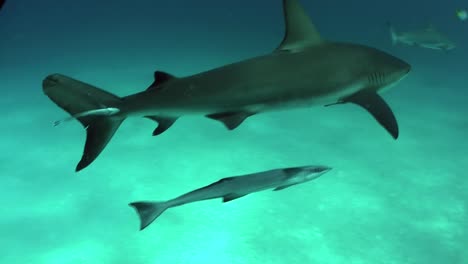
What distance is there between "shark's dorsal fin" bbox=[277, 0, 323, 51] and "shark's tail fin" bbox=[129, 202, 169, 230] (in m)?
1.96

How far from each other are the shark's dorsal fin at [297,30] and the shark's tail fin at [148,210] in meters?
1.96

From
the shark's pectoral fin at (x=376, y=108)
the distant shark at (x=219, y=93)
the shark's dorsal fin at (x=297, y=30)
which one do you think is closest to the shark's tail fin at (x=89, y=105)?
the distant shark at (x=219, y=93)

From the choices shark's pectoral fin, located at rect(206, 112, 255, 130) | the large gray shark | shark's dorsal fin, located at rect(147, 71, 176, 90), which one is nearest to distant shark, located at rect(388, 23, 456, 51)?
the large gray shark

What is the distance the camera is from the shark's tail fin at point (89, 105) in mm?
3799

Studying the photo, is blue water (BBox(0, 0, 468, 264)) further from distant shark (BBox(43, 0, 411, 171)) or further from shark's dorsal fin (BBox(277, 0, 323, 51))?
shark's dorsal fin (BBox(277, 0, 323, 51))

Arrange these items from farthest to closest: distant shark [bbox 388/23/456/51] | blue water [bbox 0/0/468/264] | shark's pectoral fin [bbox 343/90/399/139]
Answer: distant shark [bbox 388/23/456/51], blue water [bbox 0/0/468/264], shark's pectoral fin [bbox 343/90/399/139]

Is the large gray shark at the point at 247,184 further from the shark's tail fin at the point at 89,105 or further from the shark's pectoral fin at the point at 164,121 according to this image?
the shark's tail fin at the point at 89,105

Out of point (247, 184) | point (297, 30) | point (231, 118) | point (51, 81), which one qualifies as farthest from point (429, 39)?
point (51, 81)

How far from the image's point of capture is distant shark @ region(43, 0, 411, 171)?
12.4ft

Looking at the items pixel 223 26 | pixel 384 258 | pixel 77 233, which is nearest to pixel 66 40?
pixel 223 26

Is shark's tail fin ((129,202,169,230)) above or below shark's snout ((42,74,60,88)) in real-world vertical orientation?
below

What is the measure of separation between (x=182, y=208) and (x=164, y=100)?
455 centimetres

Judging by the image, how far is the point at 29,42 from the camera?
38625 mm

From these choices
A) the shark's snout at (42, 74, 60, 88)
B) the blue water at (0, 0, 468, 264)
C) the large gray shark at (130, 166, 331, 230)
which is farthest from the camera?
the blue water at (0, 0, 468, 264)
